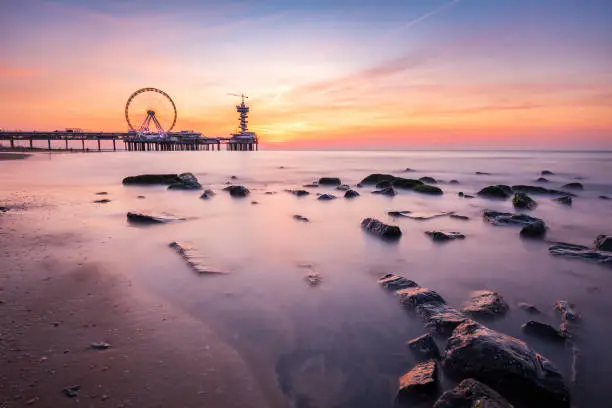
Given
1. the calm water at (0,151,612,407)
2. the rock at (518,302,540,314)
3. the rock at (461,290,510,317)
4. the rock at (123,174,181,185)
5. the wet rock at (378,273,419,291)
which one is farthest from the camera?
the rock at (123,174,181,185)

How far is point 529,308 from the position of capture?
4.34 m

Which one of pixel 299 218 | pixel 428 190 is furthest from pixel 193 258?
pixel 428 190

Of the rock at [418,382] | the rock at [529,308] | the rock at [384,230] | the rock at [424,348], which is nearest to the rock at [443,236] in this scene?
the rock at [384,230]

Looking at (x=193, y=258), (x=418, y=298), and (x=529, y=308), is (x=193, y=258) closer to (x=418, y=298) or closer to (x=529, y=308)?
(x=418, y=298)

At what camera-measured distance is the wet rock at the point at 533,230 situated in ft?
27.0

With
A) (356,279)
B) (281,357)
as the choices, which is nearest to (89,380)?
(281,357)

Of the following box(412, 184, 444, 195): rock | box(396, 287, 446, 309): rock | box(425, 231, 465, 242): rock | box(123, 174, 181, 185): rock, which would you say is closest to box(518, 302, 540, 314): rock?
box(396, 287, 446, 309): rock

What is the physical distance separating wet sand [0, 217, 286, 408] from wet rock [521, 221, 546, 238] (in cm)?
796

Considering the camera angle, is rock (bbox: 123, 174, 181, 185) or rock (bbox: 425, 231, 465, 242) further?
rock (bbox: 123, 174, 181, 185)

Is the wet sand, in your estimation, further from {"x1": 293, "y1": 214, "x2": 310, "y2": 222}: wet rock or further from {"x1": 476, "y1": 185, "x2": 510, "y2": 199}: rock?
{"x1": 476, "y1": 185, "x2": 510, "y2": 199}: rock

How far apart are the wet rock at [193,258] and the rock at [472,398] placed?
3953 mm

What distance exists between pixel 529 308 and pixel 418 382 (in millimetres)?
2568

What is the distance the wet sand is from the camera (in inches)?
103

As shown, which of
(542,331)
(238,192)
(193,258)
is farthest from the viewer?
(238,192)
